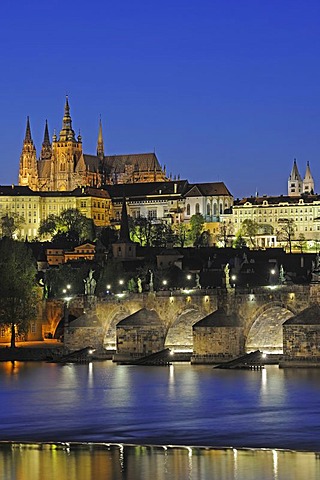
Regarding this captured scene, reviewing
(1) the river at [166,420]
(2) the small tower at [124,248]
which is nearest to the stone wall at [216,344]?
(1) the river at [166,420]

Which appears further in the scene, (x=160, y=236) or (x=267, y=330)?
(x=160, y=236)

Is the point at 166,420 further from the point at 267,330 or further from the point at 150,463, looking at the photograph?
the point at 267,330

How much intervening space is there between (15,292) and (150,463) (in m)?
41.7

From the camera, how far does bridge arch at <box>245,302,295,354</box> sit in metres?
64.6

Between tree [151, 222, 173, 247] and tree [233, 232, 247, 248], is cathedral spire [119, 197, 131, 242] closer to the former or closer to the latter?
tree [151, 222, 173, 247]

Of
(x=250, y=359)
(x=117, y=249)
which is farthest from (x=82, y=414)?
(x=117, y=249)

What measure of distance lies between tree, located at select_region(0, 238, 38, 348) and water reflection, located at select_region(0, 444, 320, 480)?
123ft

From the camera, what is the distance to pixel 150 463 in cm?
3688

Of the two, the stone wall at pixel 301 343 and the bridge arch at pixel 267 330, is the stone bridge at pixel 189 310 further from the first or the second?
the stone wall at pixel 301 343

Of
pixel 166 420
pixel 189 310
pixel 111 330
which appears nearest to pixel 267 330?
pixel 189 310

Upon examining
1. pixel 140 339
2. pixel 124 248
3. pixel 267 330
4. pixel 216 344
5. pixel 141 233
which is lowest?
pixel 216 344

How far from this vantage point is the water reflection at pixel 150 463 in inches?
1385

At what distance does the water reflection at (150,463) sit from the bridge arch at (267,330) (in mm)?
25513

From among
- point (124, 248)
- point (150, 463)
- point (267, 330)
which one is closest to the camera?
point (150, 463)
